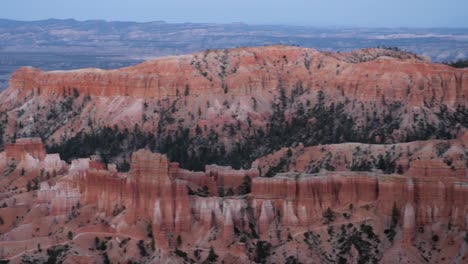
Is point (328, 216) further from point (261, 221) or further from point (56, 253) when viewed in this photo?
point (56, 253)

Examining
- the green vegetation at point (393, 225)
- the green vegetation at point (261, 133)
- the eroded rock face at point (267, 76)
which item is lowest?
the green vegetation at point (261, 133)

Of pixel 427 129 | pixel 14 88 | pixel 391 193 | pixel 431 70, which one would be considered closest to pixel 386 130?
pixel 427 129

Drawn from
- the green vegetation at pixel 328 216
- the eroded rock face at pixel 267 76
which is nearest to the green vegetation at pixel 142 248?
the green vegetation at pixel 328 216

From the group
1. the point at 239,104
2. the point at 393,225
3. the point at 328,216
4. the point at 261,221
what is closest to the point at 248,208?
the point at 261,221

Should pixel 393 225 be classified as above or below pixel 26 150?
above

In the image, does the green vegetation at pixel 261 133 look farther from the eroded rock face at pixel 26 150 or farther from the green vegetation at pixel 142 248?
the green vegetation at pixel 142 248

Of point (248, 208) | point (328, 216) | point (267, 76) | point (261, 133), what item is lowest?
point (261, 133)

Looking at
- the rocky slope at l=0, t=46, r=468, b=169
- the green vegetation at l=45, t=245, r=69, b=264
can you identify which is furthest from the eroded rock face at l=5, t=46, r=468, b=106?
the green vegetation at l=45, t=245, r=69, b=264

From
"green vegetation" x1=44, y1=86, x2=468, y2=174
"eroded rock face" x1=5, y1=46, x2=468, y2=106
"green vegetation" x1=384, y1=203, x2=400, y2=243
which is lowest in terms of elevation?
"green vegetation" x1=44, y1=86, x2=468, y2=174

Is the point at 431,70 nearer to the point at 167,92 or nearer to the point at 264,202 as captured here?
the point at 167,92

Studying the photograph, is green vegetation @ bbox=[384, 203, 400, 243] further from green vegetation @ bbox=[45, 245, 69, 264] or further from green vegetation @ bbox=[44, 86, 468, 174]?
green vegetation @ bbox=[44, 86, 468, 174]

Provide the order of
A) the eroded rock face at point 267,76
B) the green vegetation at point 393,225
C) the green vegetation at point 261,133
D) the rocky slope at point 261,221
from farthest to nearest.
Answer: the eroded rock face at point 267,76, the green vegetation at point 261,133, the green vegetation at point 393,225, the rocky slope at point 261,221

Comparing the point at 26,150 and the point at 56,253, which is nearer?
the point at 56,253
